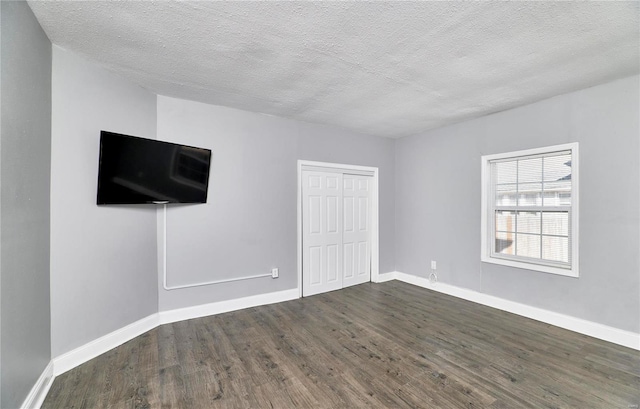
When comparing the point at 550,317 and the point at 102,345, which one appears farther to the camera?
the point at 550,317

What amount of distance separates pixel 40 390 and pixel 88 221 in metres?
1.24

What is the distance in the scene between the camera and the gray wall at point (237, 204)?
10.5ft

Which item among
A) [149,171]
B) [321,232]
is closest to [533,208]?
[321,232]

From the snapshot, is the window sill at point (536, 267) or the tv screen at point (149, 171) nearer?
the tv screen at point (149, 171)

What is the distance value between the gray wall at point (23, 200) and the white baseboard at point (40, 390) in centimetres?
5

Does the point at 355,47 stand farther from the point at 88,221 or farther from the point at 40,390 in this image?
the point at 40,390

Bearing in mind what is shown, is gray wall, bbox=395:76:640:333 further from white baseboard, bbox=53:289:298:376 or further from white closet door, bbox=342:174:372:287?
white baseboard, bbox=53:289:298:376

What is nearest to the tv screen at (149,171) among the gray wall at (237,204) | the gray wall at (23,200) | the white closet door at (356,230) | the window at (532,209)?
the gray wall at (237,204)

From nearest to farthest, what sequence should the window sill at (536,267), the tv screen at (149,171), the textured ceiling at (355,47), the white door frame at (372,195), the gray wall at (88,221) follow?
the textured ceiling at (355,47) < the gray wall at (88,221) < the tv screen at (149,171) < the window sill at (536,267) < the white door frame at (372,195)

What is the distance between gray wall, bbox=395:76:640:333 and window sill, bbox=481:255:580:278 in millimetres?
54

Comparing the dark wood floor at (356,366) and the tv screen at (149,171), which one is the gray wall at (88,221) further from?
the dark wood floor at (356,366)

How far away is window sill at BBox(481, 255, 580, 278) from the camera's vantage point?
2.97 metres

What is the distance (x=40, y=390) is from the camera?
1.90 metres

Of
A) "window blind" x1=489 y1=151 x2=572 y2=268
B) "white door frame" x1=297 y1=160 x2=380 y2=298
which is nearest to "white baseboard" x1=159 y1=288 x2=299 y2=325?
"white door frame" x1=297 y1=160 x2=380 y2=298
